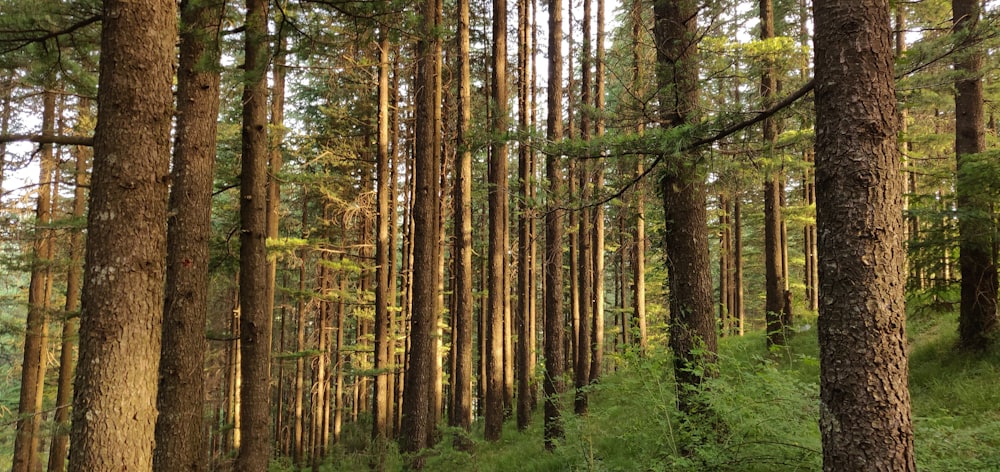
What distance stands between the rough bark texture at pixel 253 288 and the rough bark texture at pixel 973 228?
9.51m

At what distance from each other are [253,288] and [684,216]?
5.74 meters

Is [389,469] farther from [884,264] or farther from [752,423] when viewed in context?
[884,264]

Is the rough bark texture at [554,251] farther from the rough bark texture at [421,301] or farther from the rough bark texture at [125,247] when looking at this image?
the rough bark texture at [125,247]

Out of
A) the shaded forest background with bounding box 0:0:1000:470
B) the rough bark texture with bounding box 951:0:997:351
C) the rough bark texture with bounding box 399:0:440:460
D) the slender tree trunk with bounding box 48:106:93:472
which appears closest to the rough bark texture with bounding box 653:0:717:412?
the shaded forest background with bounding box 0:0:1000:470

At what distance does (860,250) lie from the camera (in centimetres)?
317

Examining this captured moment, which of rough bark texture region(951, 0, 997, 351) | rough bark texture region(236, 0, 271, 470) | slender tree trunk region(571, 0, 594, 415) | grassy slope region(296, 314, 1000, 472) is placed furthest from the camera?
slender tree trunk region(571, 0, 594, 415)

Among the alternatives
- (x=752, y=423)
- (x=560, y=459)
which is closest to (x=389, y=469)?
(x=560, y=459)

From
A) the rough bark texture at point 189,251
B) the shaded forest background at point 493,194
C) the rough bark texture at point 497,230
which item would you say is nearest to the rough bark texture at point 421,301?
the shaded forest background at point 493,194

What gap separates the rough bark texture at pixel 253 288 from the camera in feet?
21.8

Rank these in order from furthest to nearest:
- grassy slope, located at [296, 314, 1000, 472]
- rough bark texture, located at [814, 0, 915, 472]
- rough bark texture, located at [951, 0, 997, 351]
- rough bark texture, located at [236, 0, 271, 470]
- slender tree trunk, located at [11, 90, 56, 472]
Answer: slender tree trunk, located at [11, 90, 56, 472] → rough bark texture, located at [951, 0, 997, 351] → rough bark texture, located at [236, 0, 271, 470] → grassy slope, located at [296, 314, 1000, 472] → rough bark texture, located at [814, 0, 915, 472]

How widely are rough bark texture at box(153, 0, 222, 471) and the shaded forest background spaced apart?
0.03 meters

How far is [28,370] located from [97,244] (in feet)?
57.5

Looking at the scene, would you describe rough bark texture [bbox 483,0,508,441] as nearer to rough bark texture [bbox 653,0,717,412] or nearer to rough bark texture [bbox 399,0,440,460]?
rough bark texture [bbox 399,0,440,460]

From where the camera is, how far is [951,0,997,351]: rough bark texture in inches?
267
